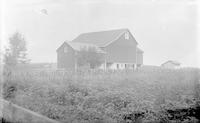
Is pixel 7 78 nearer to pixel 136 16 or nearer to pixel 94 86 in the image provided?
pixel 94 86

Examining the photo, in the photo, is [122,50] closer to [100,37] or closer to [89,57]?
[100,37]

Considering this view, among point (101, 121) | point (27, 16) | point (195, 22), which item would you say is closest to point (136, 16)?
point (195, 22)

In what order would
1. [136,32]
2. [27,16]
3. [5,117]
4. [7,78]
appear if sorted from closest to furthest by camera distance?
[5,117] → [136,32] → [27,16] → [7,78]

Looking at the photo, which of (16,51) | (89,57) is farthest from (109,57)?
(16,51)

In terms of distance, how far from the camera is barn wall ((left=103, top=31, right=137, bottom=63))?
11.1ft

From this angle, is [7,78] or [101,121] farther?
[7,78]

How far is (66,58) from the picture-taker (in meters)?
3.32

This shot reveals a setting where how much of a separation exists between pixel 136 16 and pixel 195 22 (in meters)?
0.93

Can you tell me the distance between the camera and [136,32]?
10.8ft

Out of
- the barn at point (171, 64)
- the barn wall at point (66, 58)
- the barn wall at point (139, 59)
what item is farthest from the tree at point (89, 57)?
the barn at point (171, 64)

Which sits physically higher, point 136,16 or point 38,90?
point 136,16

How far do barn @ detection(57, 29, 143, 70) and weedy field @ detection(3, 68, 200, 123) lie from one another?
0.57 ft

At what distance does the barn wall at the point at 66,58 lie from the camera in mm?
3301

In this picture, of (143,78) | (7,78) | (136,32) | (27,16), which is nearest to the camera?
(136,32)
